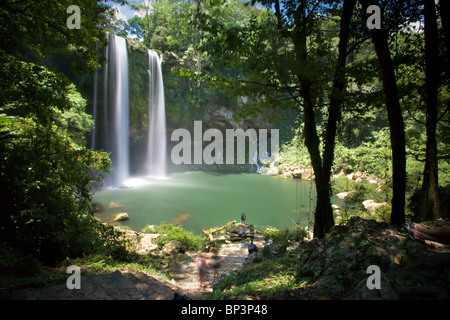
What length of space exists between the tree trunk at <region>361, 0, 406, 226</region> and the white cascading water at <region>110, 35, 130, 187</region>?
18652mm

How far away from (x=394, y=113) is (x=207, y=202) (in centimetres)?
1261

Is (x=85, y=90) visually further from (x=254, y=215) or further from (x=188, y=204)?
(x=254, y=215)

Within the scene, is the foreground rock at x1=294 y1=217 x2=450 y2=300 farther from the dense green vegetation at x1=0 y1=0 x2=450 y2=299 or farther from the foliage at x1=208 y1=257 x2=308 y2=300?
the dense green vegetation at x1=0 y1=0 x2=450 y2=299

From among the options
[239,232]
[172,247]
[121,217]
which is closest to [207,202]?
[121,217]

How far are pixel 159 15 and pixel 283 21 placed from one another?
99.3 ft

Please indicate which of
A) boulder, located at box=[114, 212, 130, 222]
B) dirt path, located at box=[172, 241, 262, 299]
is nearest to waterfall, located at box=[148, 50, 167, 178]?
boulder, located at box=[114, 212, 130, 222]

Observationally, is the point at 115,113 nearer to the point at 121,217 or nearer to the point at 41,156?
the point at 121,217

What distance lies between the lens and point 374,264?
2.72m

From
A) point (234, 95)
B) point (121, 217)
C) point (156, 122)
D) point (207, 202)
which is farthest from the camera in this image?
point (156, 122)

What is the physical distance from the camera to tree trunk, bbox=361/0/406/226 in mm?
3604

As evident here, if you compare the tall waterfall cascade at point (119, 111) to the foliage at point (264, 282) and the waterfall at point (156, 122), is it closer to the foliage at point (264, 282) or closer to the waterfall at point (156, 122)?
the waterfall at point (156, 122)

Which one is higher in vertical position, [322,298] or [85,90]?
[85,90]

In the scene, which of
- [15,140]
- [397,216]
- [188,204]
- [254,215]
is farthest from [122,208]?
[397,216]

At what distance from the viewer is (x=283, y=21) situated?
4016 mm
